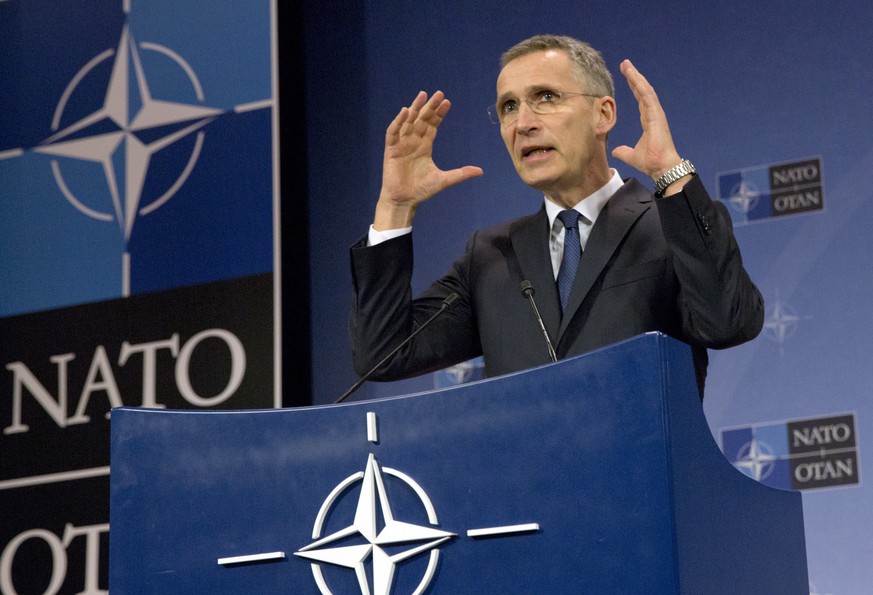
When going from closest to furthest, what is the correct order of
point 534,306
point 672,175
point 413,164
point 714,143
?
point 672,175
point 534,306
point 413,164
point 714,143

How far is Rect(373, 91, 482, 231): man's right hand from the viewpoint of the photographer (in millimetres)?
2039

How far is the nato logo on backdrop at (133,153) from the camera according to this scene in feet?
11.8

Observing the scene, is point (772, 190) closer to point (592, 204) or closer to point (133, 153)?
point (592, 204)

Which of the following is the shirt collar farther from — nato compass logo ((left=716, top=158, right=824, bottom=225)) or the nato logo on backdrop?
the nato logo on backdrop

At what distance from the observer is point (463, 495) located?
1401 millimetres

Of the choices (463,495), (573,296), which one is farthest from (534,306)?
(463,495)

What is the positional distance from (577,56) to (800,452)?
127cm

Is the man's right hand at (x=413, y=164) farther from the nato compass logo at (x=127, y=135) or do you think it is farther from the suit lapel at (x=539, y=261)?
the nato compass logo at (x=127, y=135)

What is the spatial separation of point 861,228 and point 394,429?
1.93 meters

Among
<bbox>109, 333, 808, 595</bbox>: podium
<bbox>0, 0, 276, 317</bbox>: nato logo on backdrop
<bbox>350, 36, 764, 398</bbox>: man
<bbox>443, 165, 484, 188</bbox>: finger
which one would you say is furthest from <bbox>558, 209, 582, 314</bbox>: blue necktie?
<bbox>0, 0, 276, 317</bbox>: nato logo on backdrop

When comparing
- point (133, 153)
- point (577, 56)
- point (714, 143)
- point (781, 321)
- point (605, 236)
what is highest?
point (133, 153)

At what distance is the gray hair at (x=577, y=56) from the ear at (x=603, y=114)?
0.05 ft

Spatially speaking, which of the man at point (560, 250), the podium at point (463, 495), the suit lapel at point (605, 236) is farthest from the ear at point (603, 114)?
the podium at point (463, 495)

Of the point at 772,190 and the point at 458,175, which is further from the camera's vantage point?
the point at 772,190
